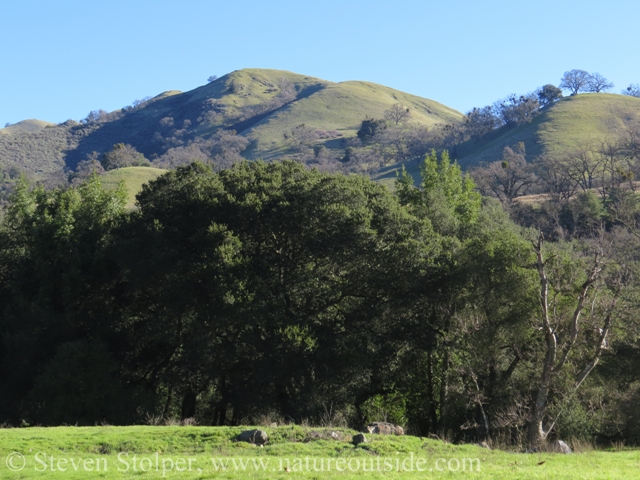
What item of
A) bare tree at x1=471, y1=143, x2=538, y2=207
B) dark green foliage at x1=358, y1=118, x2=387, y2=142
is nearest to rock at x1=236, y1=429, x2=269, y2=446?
bare tree at x1=471, y1=143, x2=538, y2=207

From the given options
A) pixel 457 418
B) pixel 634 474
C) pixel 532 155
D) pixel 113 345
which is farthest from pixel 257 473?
pixel 532 155

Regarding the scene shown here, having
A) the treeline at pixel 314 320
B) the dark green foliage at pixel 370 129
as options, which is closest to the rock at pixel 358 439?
the treeline at pixel 314 320

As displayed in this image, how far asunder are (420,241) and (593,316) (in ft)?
25.5

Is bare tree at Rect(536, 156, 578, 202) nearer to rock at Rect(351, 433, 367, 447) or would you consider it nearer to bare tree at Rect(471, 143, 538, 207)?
bare tree at Rect(471, 143, 538, 207)

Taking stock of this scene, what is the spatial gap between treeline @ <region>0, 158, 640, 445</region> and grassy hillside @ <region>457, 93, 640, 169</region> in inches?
3813

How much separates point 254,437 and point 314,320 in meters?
11.2

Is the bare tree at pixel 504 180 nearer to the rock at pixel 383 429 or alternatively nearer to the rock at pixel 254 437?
the rock at pixel 383 429

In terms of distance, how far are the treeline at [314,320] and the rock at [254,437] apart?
24.6ft

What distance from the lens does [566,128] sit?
12812 cm

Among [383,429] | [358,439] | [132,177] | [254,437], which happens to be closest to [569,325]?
[383,429]

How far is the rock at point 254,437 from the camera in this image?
15891 mm

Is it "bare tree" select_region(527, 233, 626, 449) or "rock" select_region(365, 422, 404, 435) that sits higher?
"bare tree" select_region(527, 233, 626, 449)

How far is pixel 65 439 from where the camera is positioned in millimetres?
16922

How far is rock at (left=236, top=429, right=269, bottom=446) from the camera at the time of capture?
52.1ft
